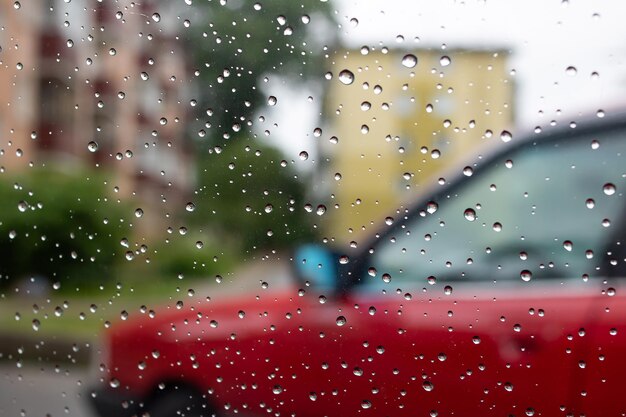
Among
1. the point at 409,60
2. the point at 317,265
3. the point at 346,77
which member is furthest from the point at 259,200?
the point at 409,60

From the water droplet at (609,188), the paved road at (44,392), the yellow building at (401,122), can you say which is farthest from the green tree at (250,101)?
the water droplet at (609,188)

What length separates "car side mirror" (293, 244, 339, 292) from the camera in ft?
6.68

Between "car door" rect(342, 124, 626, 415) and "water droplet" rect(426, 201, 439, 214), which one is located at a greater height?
"water droplet" rect(426, 201, 439, 214)

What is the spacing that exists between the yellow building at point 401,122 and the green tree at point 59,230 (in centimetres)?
65

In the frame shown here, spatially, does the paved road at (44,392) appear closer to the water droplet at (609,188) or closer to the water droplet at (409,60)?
the water droplet at (409,60)

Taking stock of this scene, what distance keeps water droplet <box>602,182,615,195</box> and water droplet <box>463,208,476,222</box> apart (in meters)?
0.32

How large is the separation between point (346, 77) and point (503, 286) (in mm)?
688

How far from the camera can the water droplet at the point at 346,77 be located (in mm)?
2080

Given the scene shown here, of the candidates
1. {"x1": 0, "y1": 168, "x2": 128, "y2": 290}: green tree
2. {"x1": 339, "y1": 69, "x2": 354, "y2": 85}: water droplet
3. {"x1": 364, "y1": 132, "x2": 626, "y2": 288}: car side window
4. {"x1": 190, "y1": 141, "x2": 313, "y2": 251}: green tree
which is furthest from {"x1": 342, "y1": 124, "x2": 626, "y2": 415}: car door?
{"x1": 0, "y1": 168, "x2": 128, "y2": 290}: green tree

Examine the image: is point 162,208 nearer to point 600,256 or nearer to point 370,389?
point 370,389

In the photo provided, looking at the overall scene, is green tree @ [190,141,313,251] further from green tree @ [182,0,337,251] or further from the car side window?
the car side window

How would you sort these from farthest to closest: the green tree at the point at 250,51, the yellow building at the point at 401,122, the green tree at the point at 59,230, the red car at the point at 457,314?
the green tree at the point at 59,230
the green tree at the point at 250,51
the yellow building at the point at 401,122
the red car at the point at 457,314

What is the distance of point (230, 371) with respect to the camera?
6.80 feet

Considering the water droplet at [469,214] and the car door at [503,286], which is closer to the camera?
the car door at [503,286]
